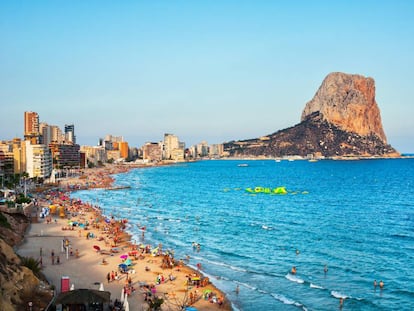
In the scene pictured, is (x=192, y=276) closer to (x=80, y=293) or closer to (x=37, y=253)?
(x=80, y=293)

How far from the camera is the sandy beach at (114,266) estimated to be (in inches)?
1076

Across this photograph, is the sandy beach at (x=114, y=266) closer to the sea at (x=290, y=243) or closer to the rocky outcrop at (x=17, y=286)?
the sea at (x=290, y=243)

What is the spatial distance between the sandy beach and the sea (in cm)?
181

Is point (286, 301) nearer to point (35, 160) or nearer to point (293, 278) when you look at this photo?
point (293, 278)

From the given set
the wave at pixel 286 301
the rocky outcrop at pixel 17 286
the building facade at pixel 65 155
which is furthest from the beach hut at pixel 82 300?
the building facade at pixel 65 155

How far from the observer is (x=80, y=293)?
2097cm

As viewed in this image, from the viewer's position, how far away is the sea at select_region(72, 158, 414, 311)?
28266mm

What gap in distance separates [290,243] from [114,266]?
18055 millimetres

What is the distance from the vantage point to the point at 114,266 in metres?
34.4

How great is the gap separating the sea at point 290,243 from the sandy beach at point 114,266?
5.95 feet

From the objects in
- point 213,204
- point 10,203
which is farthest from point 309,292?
point 213,204

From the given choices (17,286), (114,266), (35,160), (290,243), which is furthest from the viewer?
(35,160)

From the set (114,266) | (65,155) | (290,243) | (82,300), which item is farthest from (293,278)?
(65,155)

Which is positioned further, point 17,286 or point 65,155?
point 65,155
